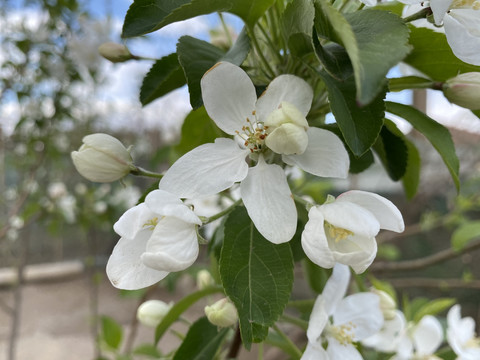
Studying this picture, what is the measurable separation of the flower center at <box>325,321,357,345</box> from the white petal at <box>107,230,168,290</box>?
0.97 feet

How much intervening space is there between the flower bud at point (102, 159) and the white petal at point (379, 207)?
0.92 ft

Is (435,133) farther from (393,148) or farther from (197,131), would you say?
(197,131)

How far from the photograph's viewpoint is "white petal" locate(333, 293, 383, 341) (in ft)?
2.14

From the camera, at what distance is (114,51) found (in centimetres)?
67

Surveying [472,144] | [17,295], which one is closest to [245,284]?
[17,295]

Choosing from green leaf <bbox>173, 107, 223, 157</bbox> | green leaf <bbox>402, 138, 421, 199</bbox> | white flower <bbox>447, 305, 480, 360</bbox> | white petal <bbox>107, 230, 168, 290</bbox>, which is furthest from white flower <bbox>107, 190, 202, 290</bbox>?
white flower <bbox>447, 305, 480, 360</bbox>

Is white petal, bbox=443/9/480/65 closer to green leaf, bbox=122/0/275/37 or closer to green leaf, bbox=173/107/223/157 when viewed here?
green leaf, bbox=122/0/275/37

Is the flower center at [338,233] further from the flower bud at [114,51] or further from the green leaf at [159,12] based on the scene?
the flower bud at [114,51]

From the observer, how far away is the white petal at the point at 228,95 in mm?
444

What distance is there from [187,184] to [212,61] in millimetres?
159

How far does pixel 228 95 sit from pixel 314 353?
34 centimetres

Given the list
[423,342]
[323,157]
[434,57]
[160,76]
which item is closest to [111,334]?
[423,342]

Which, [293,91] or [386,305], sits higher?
[293,91]

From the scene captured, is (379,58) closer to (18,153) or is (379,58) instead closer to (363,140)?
(363,140)
